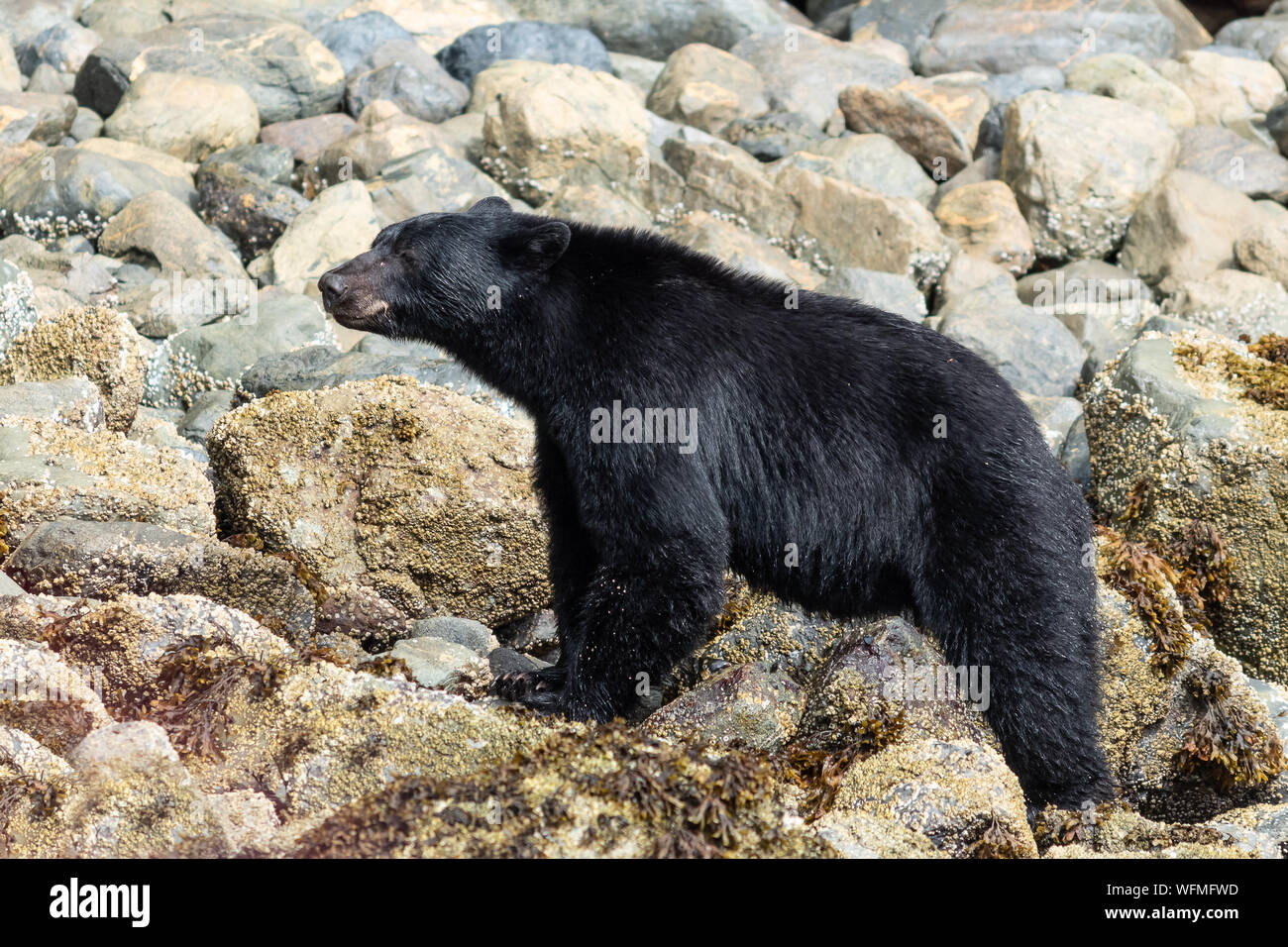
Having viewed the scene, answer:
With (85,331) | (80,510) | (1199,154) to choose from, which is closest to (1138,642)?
(80,510)

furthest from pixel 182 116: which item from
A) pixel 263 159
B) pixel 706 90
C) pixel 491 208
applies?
pixel 491 208

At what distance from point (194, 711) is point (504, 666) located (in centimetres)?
164

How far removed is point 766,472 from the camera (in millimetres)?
5031

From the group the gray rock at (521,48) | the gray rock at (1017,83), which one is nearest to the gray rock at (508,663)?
the gray rock at (1017,83)

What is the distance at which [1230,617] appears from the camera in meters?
6.46

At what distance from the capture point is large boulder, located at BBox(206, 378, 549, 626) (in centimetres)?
613

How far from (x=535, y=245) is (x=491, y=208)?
0.55 m

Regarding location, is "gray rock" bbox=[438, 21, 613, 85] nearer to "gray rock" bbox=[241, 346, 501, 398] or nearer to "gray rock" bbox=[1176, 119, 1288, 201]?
"gray rock" bbox=[1176, 119, 1288, 201]

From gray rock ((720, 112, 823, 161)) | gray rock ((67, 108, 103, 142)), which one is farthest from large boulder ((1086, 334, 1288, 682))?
gray rock ((67, 108, 103, 142))

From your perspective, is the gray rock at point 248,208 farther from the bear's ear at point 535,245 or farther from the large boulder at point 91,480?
the bear's ear at point 535,245

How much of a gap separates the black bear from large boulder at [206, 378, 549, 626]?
97cm

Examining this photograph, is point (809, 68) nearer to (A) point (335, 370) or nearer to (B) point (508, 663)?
(A) point (335, 370)

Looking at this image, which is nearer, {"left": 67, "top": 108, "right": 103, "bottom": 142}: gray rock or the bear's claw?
the bear's claw

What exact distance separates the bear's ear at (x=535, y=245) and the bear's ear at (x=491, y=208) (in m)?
0.26
